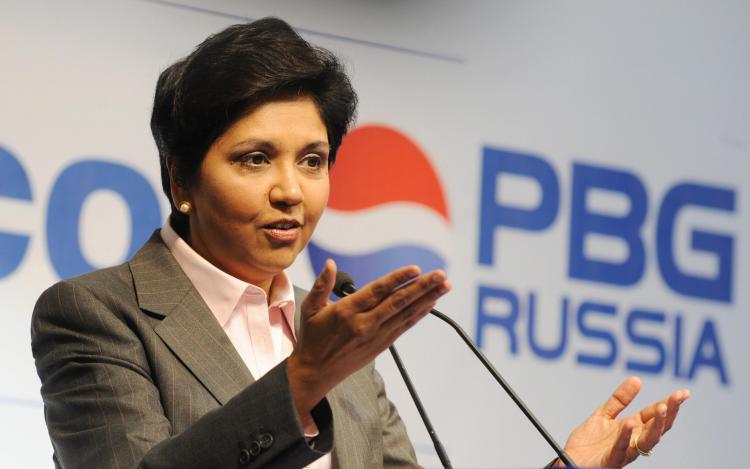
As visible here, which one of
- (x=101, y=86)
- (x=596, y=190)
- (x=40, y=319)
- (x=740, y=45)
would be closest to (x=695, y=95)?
(x=740, y=45)

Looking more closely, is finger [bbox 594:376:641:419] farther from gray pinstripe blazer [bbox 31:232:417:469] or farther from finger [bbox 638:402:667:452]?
gray pinstripe blazer [bbox 31:232:417:469]

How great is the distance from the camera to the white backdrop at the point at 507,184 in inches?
133

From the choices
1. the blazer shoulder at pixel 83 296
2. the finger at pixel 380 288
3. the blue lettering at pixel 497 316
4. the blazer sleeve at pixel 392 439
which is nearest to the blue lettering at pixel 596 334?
the blue lettering at pixel 497 316

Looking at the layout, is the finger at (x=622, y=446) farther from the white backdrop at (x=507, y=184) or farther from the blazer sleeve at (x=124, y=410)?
the white backdrop at (x=507, y=184)

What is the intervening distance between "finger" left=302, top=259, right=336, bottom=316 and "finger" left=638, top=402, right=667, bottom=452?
835mm

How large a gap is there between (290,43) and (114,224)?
1.12m

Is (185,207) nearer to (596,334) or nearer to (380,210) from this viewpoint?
(380,210)

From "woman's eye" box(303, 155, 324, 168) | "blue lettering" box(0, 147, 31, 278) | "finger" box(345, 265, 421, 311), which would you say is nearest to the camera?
"finger" box(345, 265, 421, 311)

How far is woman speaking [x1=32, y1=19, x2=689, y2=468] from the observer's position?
2.23m

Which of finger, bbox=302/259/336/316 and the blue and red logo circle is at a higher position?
finger, bbox=302/259/336/316

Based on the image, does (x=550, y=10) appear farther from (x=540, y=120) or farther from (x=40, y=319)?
(x=40, y=319)

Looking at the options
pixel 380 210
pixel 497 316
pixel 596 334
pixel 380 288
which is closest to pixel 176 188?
pixel 380 288

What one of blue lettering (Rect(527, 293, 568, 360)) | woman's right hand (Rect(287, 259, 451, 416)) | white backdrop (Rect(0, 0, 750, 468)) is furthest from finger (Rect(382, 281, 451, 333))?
blue lettering (Rect(527, 293, 568, 360))

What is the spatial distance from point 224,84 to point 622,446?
108 cm
